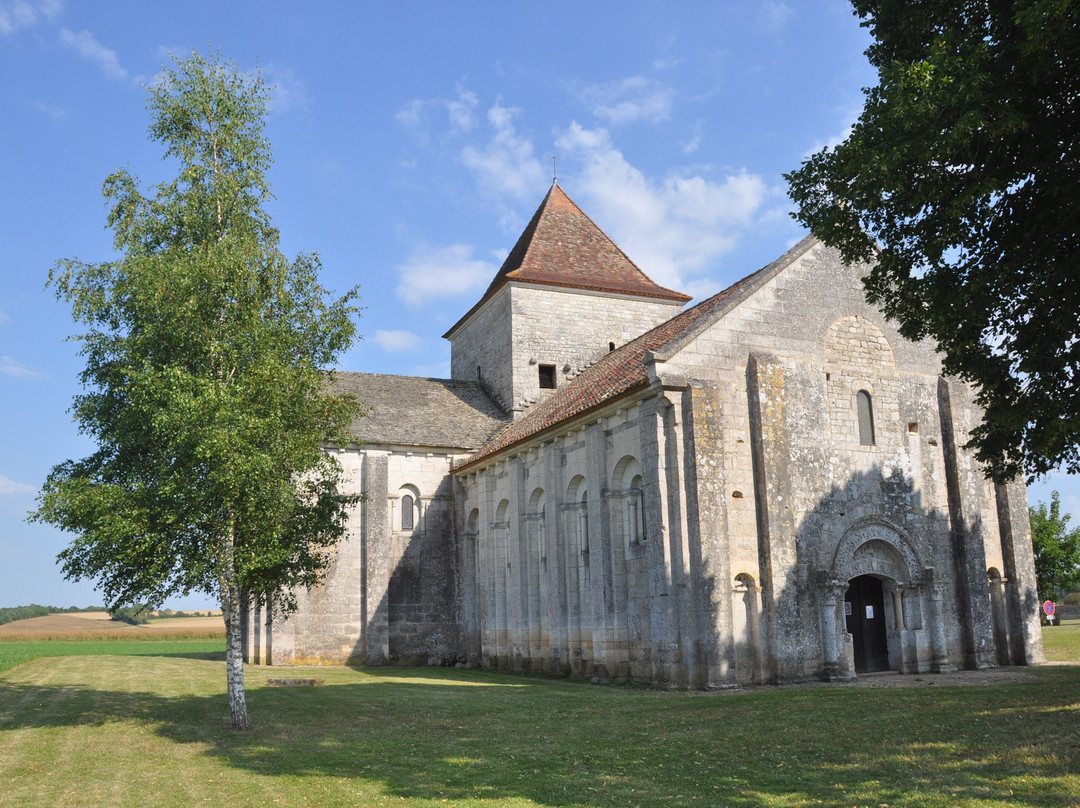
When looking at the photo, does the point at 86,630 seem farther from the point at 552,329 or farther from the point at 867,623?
the point at 867,623

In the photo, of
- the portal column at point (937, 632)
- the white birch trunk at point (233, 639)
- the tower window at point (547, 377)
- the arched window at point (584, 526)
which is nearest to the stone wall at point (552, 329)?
the tower window at point (547, 377)

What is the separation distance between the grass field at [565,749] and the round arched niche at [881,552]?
290 centimetres

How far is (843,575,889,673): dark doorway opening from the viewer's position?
21484 millimetres

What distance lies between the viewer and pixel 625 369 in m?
24.0

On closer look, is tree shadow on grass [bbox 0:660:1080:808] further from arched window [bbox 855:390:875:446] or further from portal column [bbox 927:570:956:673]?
arched window [bbox 855:390:875:446]

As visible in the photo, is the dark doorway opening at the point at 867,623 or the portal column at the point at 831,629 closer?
the portal column at the point at 831,629

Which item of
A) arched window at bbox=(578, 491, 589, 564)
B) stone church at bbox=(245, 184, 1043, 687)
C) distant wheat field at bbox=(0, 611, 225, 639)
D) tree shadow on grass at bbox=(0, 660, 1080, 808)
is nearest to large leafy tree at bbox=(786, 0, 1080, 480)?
tree shadow on grass at bbox=(0, 660, 1080, 808)

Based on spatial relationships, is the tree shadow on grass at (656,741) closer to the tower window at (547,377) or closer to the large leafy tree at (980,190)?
the large leafy tree at (980,190)

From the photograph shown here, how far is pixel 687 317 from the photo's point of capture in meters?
25.4

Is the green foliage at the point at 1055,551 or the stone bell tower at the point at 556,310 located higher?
the stone bell tower at the point at 556,310

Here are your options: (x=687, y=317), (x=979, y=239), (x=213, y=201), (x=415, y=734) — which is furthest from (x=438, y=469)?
(x=979, y=239)

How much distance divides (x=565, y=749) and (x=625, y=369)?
523 inches

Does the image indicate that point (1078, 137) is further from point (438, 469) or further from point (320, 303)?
point (438, 469)

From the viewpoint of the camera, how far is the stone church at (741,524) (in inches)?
768
